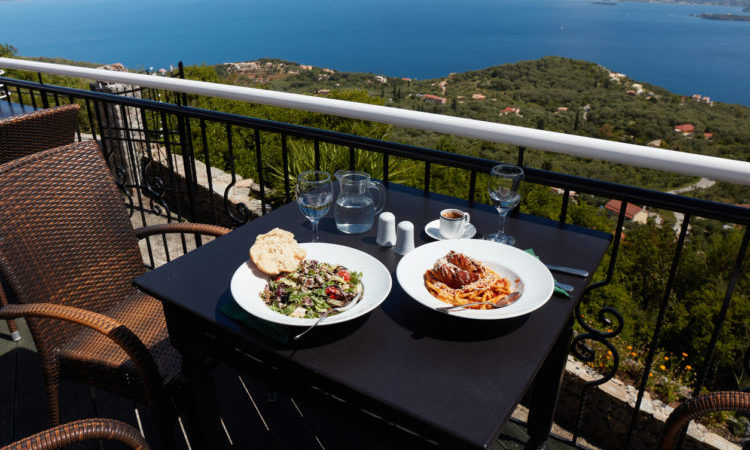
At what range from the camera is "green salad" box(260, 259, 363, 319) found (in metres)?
1.18

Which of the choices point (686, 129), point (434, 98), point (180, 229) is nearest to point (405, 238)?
point (180, 229)

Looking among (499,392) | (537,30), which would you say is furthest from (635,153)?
(537,30)

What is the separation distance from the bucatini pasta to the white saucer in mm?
248

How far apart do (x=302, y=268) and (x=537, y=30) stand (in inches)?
4995

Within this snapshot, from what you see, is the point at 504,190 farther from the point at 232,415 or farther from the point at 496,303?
the point at 232,415

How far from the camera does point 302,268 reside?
1.32 meters

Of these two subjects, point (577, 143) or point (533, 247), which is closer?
point (533, 247)

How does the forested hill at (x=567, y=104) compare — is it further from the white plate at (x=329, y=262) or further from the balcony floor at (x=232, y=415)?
the white plate at (x=329, y=262)

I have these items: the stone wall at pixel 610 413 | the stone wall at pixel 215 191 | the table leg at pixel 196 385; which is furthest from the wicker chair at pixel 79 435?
the stone wall at pixel 215 191

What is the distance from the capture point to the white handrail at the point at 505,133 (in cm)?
156

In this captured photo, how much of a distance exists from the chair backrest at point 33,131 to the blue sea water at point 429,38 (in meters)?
47.4

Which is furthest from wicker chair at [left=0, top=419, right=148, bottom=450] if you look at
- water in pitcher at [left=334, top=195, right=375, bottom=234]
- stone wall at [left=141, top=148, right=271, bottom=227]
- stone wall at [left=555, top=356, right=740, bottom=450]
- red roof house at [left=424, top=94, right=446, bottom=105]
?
red roof house at [left=424, top=94, right=446, bottom=105]

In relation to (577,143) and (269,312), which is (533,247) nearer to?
(577,143)

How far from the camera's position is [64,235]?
1861mm
